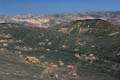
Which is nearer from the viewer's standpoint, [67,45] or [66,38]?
[67,45]

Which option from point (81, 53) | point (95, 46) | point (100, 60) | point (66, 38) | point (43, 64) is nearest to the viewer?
point (43, 64)

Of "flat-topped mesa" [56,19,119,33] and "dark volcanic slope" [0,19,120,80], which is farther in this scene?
"flat-topped mesa" [56,19,119,33]

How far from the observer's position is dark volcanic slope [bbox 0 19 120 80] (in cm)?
1544

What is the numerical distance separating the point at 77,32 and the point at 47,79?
1430 cm

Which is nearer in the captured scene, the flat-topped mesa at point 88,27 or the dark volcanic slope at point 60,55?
the dark volcanic slope at point 60,55

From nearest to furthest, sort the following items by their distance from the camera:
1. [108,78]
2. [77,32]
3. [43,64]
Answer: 1. [108,78]
2. [43,64]
3. [77,32]

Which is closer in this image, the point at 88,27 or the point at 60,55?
the point at 60,55

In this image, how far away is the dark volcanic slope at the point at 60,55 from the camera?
15438 millimetres

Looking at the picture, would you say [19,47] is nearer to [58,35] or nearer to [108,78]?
[58,35]

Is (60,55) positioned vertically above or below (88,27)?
below

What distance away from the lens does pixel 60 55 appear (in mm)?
20078

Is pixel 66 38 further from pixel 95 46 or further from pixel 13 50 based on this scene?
pixel 13 50

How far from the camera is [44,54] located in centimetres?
1988

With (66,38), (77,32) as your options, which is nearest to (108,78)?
(66,38)
